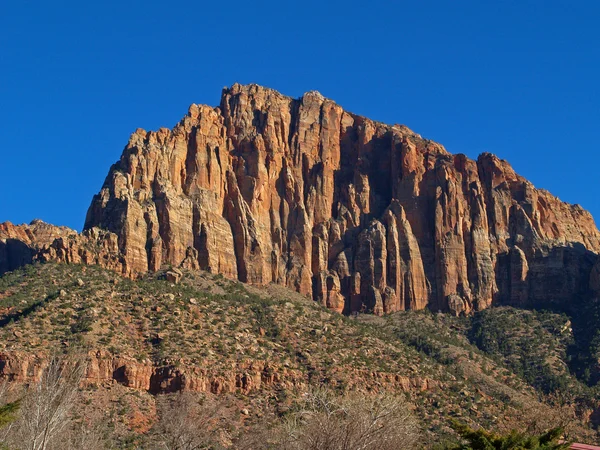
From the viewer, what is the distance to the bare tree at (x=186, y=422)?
72.8 meters

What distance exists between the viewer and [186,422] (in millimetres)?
79812

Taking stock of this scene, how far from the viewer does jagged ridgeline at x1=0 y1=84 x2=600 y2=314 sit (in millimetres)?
152125

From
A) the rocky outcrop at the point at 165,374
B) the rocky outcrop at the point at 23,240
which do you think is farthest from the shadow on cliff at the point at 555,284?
the rocky outcrop at the point at 23,240

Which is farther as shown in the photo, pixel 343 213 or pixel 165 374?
pixel 343 213

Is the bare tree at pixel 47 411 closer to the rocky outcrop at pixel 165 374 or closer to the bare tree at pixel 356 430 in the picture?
the bare tree at pixel 356 430

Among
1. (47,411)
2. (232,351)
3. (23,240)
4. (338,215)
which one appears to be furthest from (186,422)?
(23,240)

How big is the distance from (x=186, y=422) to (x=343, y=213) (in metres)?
92.8

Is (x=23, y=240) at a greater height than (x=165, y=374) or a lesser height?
greater

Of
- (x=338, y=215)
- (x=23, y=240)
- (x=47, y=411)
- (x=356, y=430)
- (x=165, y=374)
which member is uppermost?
(x=338, y=215)

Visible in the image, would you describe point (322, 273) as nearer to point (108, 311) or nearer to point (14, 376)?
point (108, 311)

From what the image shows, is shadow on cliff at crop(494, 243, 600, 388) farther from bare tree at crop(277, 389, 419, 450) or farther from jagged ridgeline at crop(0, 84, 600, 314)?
bare tree at crop(277, 389, 419, 450)

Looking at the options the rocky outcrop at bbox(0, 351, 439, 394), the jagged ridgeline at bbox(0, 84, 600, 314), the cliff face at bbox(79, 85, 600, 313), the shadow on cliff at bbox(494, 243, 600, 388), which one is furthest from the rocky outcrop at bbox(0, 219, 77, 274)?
the shadow on cliff at bbox(494, 243, 600, 388)

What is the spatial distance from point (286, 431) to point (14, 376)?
4428 centimetres

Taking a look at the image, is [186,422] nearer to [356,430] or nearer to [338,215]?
[356,430]
